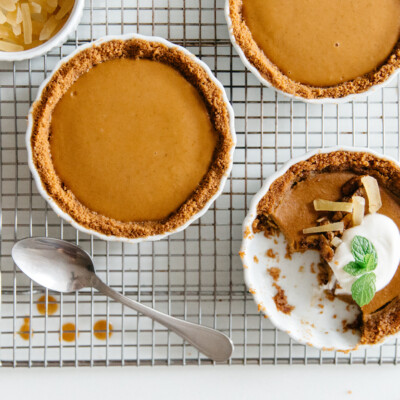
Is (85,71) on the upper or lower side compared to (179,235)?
upper

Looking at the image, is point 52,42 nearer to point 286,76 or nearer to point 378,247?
point 286,76

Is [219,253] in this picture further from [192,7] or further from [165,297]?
[192,7]

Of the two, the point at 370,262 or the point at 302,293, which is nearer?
the point at 370,262

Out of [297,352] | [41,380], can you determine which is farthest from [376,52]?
[41,380]

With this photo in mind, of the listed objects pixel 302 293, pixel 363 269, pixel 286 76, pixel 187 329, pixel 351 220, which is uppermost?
pixel 286 76

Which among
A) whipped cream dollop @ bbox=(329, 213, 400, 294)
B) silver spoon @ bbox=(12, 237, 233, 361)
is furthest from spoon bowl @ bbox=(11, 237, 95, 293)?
whipped cream dollop @ bbox=(329, 213, 400, 294)

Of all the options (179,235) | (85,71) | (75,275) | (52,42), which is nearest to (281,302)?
(179,235)
